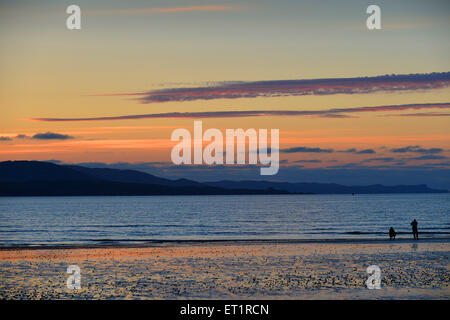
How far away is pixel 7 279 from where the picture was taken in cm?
3312

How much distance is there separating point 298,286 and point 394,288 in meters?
4.76

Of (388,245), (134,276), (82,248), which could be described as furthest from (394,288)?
(82,248)

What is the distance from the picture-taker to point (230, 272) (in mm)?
35156

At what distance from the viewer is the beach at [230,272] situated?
28.5 meters

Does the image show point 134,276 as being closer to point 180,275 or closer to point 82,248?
point 180,275

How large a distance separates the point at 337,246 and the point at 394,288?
22788 mm

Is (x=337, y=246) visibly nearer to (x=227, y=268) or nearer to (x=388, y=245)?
(x=388, y=245)

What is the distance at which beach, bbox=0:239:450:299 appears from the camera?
2847cm

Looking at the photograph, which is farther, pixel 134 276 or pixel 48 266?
pixel 48 266

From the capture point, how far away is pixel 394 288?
29266mm
